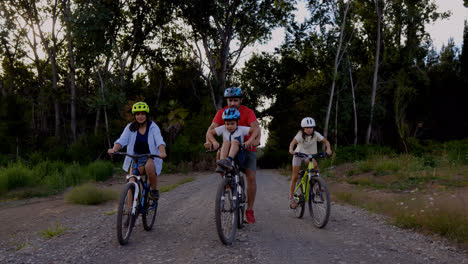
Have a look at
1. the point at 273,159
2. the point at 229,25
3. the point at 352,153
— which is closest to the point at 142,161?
the point at 352,153

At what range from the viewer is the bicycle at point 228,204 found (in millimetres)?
4551

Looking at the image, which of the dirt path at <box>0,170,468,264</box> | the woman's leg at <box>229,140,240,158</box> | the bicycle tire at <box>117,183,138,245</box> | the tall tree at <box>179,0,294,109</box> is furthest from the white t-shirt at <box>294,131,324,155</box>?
the tall tree at <box>179,0,294,109</box>

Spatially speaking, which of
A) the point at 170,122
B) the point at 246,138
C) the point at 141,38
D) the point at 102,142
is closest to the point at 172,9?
the point at 141,38

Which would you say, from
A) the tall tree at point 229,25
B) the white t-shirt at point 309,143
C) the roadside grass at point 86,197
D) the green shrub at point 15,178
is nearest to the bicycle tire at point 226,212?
the white t-shirt at point 309,143

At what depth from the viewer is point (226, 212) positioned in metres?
4.79

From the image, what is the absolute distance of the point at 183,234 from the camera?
5473mm

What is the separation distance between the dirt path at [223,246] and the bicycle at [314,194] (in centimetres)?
20

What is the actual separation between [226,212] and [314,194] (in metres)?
2.21

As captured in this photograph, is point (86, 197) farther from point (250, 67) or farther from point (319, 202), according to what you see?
point (250, 67)

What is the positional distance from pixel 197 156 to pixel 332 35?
15.3m

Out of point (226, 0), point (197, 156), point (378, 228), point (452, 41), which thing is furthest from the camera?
point (452, 41)

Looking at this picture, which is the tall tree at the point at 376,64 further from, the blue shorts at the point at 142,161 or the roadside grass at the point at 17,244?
the roadside grass at the point at 17,244

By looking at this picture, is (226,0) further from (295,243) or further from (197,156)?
(295,243)

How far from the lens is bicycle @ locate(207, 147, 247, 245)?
455cm
